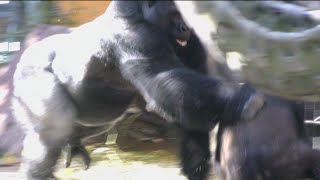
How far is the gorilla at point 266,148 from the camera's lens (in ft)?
7.00

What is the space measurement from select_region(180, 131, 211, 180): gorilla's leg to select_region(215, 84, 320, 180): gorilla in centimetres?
29

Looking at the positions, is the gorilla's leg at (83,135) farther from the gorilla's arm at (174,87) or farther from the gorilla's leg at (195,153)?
the gorilla's arm at (174,87)

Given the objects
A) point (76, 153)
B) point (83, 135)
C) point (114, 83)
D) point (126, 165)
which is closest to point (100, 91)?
point (114, 83)

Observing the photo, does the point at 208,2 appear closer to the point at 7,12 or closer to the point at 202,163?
the point at 7,12

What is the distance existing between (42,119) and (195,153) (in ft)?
2.25

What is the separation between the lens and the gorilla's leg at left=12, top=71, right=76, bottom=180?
267 centimetres

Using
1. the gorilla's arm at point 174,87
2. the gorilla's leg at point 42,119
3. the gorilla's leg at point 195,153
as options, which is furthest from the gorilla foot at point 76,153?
the gorilla's arm at point 174,87

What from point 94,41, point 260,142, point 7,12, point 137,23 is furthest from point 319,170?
point 7,12

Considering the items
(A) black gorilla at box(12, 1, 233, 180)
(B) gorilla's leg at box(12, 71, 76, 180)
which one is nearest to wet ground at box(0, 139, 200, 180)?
(B) gorilla's leg at box(12, 71, 76, 180)

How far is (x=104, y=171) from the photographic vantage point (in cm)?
345

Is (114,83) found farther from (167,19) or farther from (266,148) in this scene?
(266,148)

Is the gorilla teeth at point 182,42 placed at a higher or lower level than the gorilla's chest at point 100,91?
higher

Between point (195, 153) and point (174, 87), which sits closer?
point (174, 87)

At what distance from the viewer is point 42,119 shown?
8.86 ft
